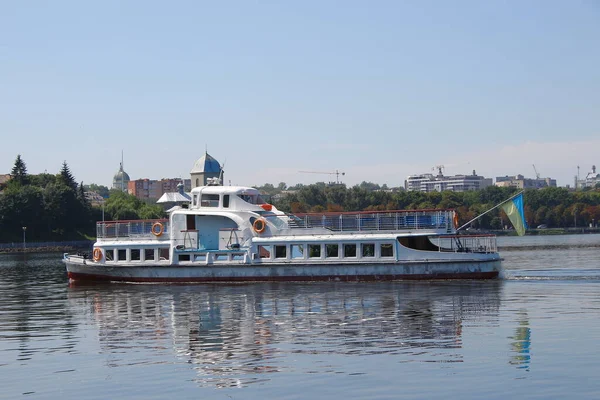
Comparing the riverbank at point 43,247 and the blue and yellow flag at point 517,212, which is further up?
the blue and yellow flag at point 517,212

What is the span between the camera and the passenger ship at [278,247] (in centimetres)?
5597

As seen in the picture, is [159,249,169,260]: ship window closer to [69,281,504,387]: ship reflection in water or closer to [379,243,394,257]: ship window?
[69,281,504,387]: ship reflection in water

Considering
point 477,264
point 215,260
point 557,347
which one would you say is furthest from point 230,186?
point 557,347

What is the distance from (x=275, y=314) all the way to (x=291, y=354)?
11.5m

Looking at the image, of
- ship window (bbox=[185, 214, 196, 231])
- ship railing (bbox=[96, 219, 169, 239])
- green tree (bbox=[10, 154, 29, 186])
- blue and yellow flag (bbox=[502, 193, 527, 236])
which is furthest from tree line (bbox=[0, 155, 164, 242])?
blue and yellow flag (bbox=[502, 193, 527, 236])

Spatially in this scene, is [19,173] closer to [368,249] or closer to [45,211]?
[45,211]

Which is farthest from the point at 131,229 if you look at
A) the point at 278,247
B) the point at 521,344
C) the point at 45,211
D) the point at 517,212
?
the point at 45,211

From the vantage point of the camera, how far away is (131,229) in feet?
210

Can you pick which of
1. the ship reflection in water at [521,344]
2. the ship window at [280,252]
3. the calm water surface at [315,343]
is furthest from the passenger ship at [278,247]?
the ship reflection in water at [521,344]

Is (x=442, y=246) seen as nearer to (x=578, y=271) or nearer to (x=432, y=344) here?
(x=578, y=271)

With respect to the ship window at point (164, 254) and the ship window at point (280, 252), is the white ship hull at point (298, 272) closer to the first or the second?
the ship window at point (280, 252)

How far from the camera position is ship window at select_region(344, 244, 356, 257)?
5803 cm

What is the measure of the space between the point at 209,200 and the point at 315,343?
29.5m

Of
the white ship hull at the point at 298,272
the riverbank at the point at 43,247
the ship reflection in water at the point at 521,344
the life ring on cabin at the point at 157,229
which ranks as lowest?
the ship reflection in water at the point at 521,344
